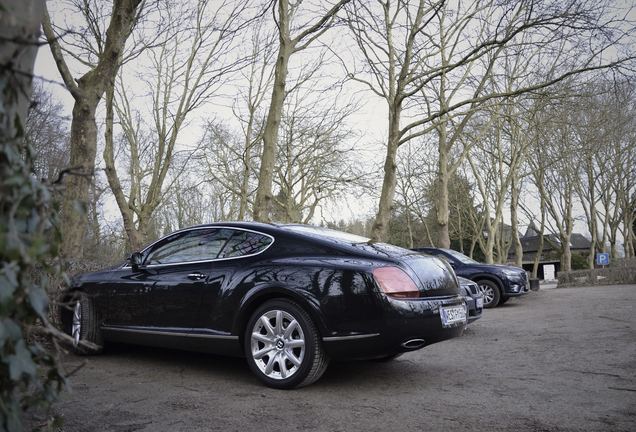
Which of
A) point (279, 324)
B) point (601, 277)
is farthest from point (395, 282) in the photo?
point (601, 277)

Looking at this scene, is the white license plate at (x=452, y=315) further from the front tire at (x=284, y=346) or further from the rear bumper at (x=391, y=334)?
the front tire at (x=284, y=346)

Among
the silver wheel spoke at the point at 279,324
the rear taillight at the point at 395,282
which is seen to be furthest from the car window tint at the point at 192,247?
the rear taillight at the point at 395,282

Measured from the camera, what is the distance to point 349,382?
479cm

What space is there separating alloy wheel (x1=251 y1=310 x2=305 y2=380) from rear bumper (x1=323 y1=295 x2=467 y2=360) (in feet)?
0.92

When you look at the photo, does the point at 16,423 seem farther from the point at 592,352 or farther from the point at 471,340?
the point at 471,340

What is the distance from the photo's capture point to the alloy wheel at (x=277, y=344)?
14.6 ft

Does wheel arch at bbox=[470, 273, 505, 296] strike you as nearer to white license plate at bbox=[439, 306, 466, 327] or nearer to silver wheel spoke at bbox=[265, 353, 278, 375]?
white license plate at bbox=[439, 306, 466, 327]

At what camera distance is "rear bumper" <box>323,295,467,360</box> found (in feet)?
14.0

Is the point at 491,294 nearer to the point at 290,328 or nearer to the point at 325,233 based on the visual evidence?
the point at 325,233

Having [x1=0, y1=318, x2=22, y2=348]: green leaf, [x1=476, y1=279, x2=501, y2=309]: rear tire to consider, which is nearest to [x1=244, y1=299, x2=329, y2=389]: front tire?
[x1=0, y1=318, x2=22, y2=348]: green leaf

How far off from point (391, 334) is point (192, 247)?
88.7 inches

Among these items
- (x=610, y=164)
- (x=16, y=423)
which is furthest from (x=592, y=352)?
(x=610, y=164)

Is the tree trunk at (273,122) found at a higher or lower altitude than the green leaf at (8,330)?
higher

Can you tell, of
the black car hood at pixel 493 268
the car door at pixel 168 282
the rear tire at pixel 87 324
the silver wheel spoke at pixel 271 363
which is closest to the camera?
the silver wheel spoke at pixel 271 363
